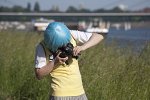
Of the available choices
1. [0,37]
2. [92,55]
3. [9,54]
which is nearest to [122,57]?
[92,55]

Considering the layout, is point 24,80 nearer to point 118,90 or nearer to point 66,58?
point 118,90

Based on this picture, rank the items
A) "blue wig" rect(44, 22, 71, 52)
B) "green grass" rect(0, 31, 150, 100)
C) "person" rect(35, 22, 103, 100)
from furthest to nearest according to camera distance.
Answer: "green grass" rect(0, 31, 150, 100), "person" rect(35, 22, 103, 100), "blue wig" rect(44, 22, 71, 52)

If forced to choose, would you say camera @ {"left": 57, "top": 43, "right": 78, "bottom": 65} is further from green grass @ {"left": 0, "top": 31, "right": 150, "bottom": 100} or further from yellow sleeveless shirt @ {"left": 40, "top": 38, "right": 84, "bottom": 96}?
green grass @ {"left": 0, "top": 31, "right": 150, "bottom": 100}

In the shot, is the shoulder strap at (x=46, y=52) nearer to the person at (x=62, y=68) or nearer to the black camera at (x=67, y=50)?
the person at (x=62, y=68)

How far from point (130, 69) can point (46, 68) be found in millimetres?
2416

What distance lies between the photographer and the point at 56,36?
3.15 m

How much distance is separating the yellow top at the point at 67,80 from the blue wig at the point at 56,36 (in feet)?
0.56

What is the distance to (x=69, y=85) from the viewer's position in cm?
336

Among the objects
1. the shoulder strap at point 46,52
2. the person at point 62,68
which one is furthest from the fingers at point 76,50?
the shoulder strap at point 46,52

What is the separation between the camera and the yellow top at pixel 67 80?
336cm

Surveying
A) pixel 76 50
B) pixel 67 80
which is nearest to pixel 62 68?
pixel 67 80

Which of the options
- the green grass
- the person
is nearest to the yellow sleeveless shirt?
the person

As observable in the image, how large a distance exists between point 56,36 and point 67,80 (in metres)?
0.41

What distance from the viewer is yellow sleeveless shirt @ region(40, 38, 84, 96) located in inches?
132
